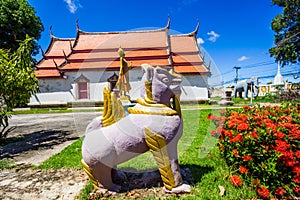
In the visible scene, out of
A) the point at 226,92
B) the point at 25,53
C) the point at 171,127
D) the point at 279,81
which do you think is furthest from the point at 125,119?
the point at 279,81

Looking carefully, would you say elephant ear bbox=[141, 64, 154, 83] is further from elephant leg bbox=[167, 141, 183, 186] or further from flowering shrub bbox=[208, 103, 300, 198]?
flowering shrub bbox=[208, 103, 300, 198]

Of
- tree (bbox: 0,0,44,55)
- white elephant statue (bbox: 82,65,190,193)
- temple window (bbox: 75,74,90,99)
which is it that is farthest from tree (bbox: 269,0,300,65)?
tree (bbox: 0,0,44,55)

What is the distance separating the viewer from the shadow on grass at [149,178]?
2.86 meters

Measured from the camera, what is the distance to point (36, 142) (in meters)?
6.02

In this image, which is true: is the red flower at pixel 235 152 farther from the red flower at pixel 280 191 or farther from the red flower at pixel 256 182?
the red flower at pixel 280 191

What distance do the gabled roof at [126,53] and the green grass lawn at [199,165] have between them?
1250 cm

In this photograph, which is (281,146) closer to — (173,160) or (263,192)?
(263,192)

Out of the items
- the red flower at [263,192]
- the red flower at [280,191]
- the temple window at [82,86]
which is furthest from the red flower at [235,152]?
the temple window at [82,86]

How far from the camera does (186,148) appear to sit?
15.6 ft

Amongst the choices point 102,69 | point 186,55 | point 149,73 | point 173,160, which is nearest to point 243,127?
point 173,160

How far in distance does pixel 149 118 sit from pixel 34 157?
145 inches

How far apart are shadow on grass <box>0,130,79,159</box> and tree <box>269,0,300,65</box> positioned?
68.6 feet

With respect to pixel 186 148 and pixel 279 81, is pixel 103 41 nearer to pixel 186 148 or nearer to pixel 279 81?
pixel 186 148

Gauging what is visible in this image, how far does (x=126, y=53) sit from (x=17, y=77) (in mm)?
14485
